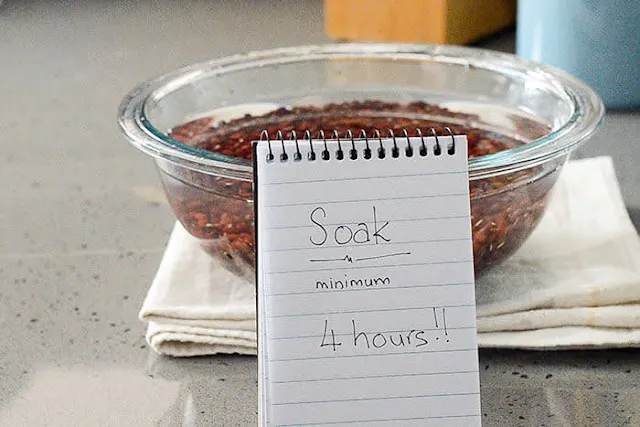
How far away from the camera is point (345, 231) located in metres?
0.61

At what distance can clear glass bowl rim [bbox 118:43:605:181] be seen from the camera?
29.7 inches

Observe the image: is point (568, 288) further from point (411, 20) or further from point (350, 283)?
point (411, 20)

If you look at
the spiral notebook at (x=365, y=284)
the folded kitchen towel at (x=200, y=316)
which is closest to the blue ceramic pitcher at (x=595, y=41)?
the folded kitchen towel at (x=200, y=316)

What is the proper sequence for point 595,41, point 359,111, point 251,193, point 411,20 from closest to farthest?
point 251,193, point 359,111, point 595,41, point 411,20

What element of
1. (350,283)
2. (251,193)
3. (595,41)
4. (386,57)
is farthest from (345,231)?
(595,41)

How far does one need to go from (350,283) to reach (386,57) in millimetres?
433

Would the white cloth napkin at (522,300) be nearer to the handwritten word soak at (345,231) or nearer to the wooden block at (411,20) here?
the handwritten word soak at (345,231)

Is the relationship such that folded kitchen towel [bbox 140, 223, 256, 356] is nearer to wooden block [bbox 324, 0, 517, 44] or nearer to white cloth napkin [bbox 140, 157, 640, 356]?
white cloth napkin [bbox 140, 157, 640, 356]

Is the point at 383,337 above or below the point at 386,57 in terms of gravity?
below

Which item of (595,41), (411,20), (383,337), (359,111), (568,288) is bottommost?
(383,337)

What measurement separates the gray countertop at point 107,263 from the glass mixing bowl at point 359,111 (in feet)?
0.33

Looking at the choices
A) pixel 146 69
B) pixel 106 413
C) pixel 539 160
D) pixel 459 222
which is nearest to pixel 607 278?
pixel 539 160

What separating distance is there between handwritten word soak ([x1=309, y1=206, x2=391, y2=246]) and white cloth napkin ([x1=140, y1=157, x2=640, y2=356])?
0.69ft

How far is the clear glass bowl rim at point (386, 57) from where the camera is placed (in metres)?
0.76
